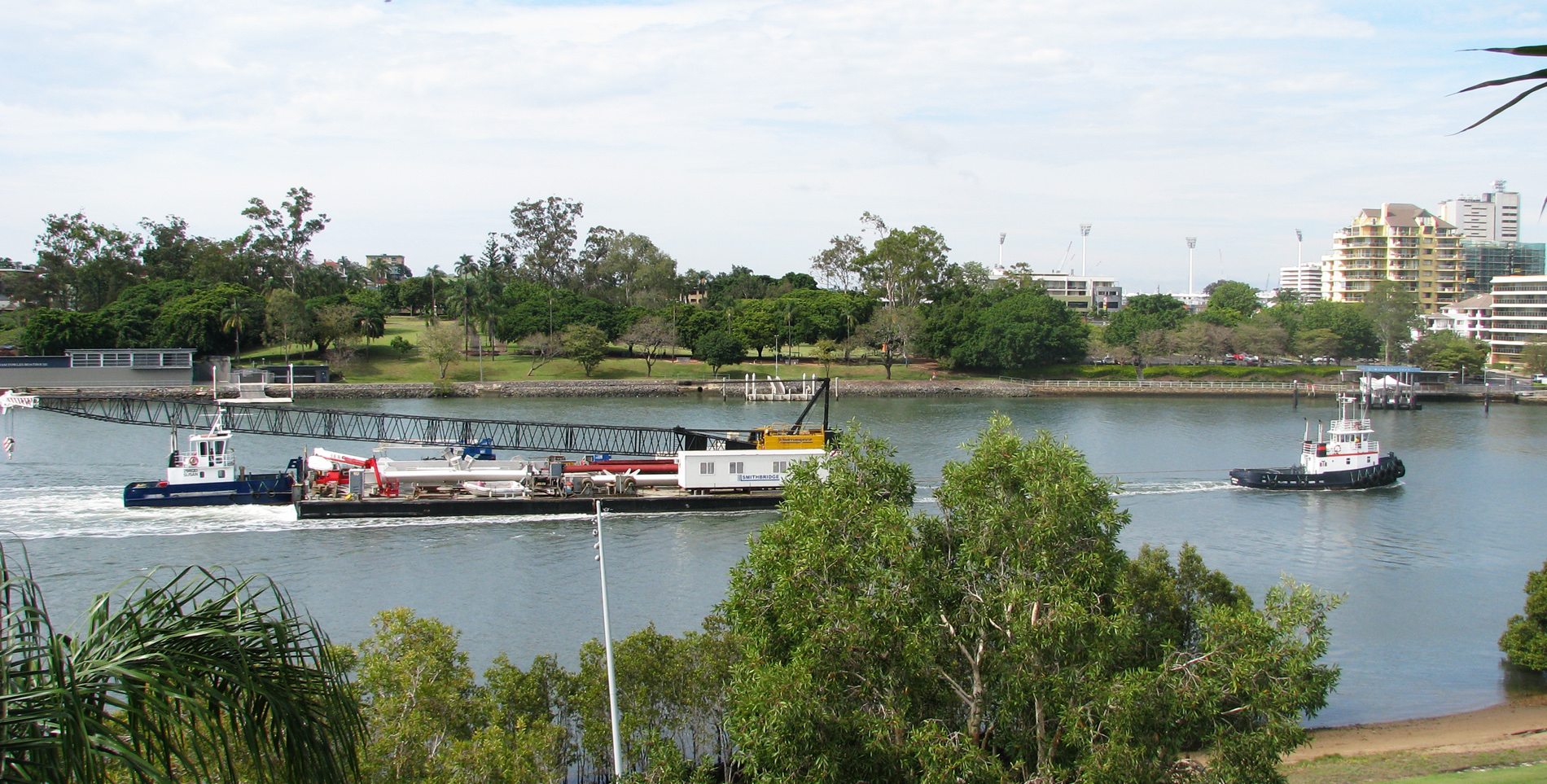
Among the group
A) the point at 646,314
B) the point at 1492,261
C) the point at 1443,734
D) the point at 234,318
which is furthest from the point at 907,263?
the point at 1492,261

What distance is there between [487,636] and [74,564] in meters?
13.5

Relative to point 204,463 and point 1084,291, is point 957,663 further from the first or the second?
point 1084,291

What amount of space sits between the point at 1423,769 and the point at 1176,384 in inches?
2920

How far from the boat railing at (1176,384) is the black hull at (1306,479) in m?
43.1

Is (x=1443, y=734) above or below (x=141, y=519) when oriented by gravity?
below

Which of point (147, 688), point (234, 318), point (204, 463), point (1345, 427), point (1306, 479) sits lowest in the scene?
point (1306, 479)

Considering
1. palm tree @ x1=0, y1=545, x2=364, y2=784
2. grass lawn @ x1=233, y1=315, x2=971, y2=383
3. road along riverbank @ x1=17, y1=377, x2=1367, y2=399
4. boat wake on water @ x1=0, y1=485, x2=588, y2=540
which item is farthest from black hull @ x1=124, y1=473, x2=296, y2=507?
grass lawn @ x1=233, y1=315, x2=971, y2=383

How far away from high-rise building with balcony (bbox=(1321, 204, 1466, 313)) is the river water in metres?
99.3

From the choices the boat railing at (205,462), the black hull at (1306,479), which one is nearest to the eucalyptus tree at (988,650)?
the boat railing at (205,462)

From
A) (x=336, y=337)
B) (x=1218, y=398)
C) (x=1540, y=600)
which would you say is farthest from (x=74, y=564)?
(x=1218, y=398)

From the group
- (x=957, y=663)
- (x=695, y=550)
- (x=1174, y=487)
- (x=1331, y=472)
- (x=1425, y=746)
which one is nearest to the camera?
(x=957, y=663)

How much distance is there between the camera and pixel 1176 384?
88062mm

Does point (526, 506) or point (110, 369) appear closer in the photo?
point (526, 506)

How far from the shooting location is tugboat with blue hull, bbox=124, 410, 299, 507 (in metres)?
35.6
